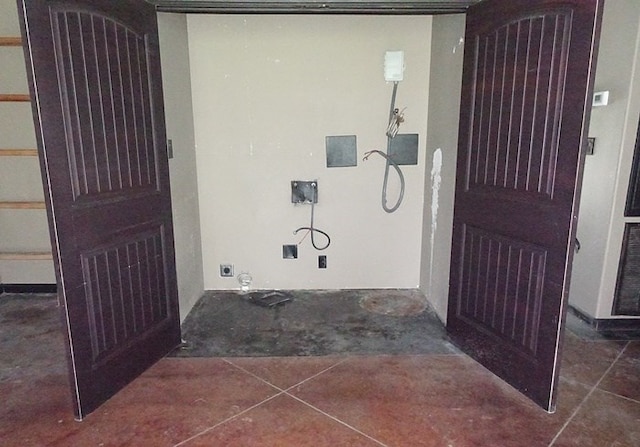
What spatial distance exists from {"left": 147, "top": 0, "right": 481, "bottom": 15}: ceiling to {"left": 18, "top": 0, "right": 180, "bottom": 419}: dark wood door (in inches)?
7.6

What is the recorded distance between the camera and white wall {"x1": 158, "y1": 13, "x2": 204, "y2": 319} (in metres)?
2.75

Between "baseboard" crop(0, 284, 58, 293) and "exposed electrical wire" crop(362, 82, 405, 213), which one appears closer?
"exposed electrical wire" crop(362, 82, 405, 213)

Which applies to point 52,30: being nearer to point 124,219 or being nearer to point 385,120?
point 124,219

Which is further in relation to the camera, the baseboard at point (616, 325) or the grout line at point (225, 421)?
the baseboard at point (616, 325)

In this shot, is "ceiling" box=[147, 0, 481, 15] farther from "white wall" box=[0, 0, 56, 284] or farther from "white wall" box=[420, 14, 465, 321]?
"white wall" box=[0, 0, 56, 284]

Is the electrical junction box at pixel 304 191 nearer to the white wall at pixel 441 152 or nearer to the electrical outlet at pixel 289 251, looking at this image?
the electrical outlet at pixel 289 251

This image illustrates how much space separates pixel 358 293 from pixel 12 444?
2435 mm

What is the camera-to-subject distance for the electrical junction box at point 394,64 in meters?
3.19

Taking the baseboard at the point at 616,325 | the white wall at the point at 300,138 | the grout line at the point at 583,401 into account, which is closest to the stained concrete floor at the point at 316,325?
the white wall at the point at 300,138

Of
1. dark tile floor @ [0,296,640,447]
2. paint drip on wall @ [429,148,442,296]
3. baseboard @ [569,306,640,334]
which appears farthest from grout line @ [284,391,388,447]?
baseboard @ [569,306,640,334]

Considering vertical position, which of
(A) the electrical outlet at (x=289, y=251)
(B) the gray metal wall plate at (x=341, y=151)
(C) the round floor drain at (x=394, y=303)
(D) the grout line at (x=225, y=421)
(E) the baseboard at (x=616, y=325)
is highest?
(B) the gray metal wall plate at (x=341, y=151)

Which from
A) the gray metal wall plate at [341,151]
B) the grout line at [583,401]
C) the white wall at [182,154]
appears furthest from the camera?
the gray metal wall plate at [341,151]

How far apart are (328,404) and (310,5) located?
216 centimetres

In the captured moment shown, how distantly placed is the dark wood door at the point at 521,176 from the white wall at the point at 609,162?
951 mm
